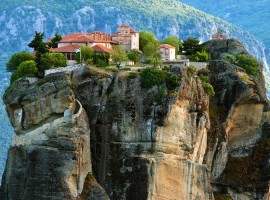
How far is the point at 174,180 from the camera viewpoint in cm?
6512

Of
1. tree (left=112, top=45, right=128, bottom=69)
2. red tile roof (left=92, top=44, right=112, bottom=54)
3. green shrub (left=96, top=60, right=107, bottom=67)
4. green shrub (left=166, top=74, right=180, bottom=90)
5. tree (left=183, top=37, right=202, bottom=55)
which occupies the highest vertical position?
tree (left=183, top=37, right=202, bottom=55)

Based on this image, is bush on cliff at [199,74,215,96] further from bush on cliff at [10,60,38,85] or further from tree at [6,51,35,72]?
bush on cliff at [10,60,38,85]

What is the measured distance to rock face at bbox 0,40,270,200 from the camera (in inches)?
2339

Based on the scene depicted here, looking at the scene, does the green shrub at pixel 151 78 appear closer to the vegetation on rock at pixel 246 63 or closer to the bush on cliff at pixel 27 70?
the bush on cliff at pixel 27 70

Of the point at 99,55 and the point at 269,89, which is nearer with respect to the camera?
the point at 99,55

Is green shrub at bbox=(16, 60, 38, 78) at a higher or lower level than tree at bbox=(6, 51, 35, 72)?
lower

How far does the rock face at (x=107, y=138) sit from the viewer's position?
59.4m

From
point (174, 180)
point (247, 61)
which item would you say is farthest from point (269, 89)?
point (174, 180)

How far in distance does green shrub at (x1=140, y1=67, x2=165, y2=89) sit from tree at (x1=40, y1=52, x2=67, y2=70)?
673cm

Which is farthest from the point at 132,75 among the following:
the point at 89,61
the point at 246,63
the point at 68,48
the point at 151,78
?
the point at 246,63

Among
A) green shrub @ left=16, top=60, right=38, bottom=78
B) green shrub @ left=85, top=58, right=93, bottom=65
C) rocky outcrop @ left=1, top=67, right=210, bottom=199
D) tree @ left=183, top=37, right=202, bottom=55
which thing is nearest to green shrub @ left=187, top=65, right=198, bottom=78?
rocky outcrop @ left=1, top=67, right=210, bottom=199

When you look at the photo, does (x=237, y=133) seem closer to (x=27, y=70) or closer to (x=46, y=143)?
(x=27, y=70)

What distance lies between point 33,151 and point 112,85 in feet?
27.1

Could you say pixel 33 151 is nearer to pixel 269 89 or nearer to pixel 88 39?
pixel 88 39
